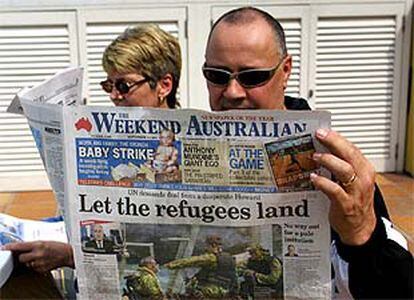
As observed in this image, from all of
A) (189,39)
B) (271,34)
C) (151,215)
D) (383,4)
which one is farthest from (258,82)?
(383,4)

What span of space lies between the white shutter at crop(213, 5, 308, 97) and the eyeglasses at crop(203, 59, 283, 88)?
3.14 meters

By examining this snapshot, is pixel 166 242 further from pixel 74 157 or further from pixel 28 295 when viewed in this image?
pixel 28 295


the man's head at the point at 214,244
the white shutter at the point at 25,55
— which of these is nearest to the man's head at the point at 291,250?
the man's head at the point at 214,244

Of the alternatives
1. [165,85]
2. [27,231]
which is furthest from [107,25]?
[27,231]

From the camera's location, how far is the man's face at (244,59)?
4.31 ft

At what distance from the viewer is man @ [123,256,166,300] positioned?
43.4 inches

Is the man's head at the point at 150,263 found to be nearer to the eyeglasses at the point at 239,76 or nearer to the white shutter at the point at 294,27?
the eyeglasses at the point at 239,76

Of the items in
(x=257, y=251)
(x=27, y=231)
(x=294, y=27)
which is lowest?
(x=27, y=231)

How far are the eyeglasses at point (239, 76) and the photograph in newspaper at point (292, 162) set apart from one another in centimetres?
33

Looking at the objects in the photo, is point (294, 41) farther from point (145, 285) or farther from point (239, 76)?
point (145, 285)

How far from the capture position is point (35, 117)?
3.89 ft

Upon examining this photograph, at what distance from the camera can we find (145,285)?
1115 mm

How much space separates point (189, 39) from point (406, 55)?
1.59 meters

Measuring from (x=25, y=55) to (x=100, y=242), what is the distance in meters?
3.55
